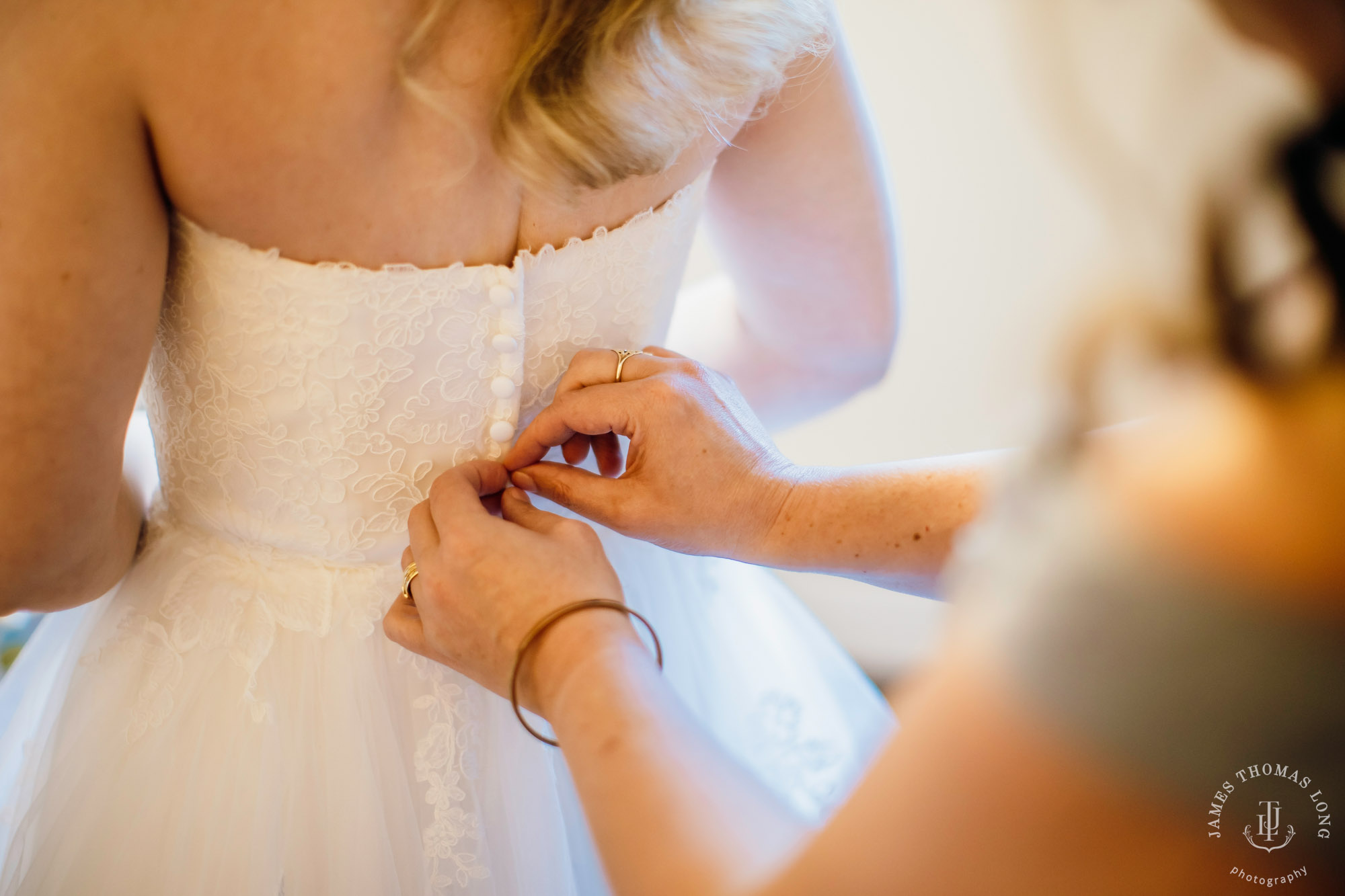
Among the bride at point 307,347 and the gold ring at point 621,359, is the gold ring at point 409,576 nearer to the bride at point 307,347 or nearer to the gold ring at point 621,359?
the bride at point 307,347

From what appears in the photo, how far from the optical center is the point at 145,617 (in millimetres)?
807

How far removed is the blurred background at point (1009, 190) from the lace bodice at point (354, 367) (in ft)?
1.04

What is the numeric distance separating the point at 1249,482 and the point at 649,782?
374 mm

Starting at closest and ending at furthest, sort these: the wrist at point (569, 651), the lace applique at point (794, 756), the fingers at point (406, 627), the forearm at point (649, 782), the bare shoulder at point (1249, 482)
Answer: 1. the bare shoulder at point (1249, 482)
2. the forearm at point (649, 782)
3. the wrist at point (569, 651)
4. the fingers at point (406, 627)
5. the lace applique at point (794, 756)

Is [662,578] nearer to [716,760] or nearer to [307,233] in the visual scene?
[716,760]

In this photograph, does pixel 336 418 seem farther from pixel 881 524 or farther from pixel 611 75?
pixel 881 524

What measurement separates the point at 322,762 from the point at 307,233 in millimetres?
480

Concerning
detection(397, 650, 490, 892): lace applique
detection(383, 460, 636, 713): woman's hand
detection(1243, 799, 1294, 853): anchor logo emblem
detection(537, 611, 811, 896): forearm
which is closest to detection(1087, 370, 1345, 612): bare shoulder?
detection(1243, 799, 1294, 853): anchor logo emblem

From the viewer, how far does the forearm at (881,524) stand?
2.62 feet

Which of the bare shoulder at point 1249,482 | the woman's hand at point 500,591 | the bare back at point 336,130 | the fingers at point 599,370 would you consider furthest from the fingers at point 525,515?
the bare shoulder at point 1249,482

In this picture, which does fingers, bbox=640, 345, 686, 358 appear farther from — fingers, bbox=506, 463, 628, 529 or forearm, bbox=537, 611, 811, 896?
forearm, bbox=537, 611, 811, 896

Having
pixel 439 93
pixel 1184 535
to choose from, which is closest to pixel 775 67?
pixel 439 93

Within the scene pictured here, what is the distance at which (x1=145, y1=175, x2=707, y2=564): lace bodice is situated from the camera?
0.67 metres

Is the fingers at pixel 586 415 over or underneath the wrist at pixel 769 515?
over
